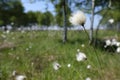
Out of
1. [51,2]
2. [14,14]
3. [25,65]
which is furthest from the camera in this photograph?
[14,14]

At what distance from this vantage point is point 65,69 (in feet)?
24.4

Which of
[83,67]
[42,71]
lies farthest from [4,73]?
[83,67]

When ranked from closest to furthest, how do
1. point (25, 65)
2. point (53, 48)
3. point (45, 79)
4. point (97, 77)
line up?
point (97, 77) → point (45, 79) → point (25, 65) → point (53, 48)

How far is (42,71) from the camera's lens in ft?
25.8

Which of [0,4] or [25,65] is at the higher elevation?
[25,65]

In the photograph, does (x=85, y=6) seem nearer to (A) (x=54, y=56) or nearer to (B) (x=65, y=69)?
(A) (x=54, y=56)

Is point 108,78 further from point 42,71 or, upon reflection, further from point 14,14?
point 14,14

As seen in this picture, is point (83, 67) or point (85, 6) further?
point (85, 6)

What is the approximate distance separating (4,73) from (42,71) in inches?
35.9

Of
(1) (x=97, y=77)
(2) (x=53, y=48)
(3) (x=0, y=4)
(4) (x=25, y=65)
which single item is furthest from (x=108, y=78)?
(3) (x=0, y=4)

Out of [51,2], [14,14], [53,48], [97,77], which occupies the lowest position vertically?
[14,14]

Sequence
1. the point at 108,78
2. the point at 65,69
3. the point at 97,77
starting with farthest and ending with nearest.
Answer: the point at 65,69 < the point at 97,77 < the point at 108,78

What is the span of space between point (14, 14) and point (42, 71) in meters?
56.6

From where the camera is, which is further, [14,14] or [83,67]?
[14,14]
